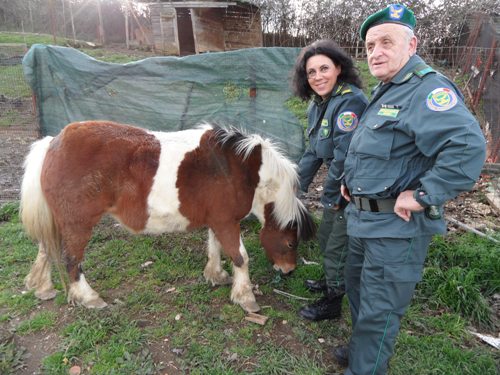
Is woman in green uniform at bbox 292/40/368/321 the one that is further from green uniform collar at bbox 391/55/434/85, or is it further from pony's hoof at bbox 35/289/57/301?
pony's hoof at bbox 35/289/57/301

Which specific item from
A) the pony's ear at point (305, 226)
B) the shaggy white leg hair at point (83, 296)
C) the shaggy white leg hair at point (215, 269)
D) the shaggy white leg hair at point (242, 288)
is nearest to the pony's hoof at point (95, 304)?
the shaggy white leg hair at point (83, 296)

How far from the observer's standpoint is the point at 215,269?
350 centimetres

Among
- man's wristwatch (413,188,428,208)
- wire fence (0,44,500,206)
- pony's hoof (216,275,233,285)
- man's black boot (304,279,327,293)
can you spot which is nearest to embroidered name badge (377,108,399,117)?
man's wristwatch (413,188,428,208)

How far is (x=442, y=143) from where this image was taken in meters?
1.56

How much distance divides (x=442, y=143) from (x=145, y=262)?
3.34 meters

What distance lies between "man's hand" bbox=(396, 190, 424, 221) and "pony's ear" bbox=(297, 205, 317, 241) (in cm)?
150

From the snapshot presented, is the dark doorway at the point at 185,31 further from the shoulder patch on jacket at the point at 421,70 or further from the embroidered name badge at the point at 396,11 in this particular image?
the shoulder patch on jacket at the point at 421,70

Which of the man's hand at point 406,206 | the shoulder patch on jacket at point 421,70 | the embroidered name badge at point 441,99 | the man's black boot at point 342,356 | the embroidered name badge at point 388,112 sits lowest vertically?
the man's black boot at point 342,356

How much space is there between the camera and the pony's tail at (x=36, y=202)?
9.59 ft

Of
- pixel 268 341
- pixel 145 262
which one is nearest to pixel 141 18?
pixel 145 262

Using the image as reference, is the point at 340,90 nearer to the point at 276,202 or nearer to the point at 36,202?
the point at 276,202

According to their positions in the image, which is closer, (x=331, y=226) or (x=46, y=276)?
(x=331, y=226)

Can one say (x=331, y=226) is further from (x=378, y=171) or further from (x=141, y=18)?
(x=141, y=18)

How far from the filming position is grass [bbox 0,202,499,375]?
2.54 meters
